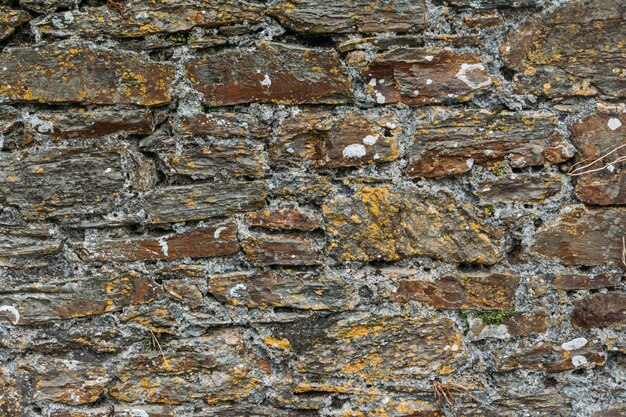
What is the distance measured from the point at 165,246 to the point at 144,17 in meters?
0.76

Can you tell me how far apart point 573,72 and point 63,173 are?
5.75 feet

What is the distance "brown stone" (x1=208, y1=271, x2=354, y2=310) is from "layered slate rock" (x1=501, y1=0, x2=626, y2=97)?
936mm

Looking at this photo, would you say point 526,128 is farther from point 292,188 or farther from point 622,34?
point 292,188

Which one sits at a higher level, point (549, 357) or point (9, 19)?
point (9, 19)

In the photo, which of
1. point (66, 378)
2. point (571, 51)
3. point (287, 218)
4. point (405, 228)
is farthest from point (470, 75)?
point (66, 378)

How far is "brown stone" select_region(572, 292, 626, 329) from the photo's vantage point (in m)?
1.82

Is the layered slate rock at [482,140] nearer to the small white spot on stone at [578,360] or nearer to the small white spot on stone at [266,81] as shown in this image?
the small white spot on stone at [266,81]

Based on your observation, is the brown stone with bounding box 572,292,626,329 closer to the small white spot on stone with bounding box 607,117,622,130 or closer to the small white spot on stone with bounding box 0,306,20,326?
the small white spot on stone with bounding box 607,117,622,130

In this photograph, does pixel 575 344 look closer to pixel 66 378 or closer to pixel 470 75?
pixel 470 75

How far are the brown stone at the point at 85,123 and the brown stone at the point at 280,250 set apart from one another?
532 mm

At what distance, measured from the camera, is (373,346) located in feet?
6.04

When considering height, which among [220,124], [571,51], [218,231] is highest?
[571,51]

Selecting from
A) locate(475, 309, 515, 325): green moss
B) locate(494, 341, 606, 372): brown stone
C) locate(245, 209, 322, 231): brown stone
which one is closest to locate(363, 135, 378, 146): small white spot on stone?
locate(245, 209, 322, 231): brown stone

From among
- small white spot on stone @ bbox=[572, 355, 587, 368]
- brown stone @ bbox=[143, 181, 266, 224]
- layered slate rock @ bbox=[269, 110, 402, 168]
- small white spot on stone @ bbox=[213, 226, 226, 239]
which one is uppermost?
layered slate rock @ bbox=[269, 110, 402, 168]
